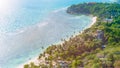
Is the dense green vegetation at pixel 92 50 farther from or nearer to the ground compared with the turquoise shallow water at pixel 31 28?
nearer to the ground

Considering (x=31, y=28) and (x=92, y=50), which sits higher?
Answer: (x=31, y=28)

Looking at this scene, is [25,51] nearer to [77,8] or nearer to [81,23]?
[81,23]

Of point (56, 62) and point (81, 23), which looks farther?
point (81, 23)

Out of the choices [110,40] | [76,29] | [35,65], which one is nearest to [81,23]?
[76,29]

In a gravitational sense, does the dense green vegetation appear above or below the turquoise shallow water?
below

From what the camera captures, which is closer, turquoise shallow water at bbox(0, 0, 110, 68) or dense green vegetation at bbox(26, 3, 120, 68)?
dense green vegetation at bbox(26, 3, 120, 68)

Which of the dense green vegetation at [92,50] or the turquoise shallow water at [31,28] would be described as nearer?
the dense green vegetation at [92,50]

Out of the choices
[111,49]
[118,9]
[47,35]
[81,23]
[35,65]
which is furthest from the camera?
[118,9]

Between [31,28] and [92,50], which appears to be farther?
[31,28]
